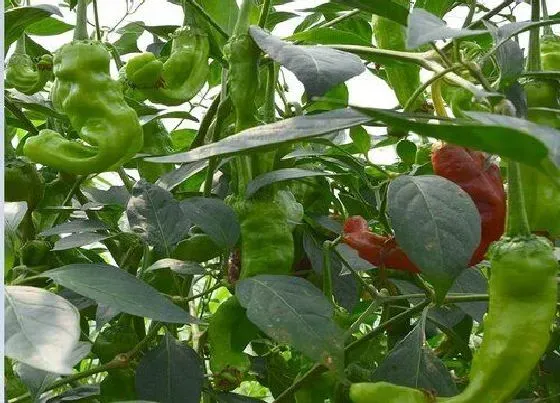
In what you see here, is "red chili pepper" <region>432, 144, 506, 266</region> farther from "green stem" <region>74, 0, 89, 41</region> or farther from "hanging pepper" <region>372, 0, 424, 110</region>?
"green stem" <region>74, 0, 89, 41</region>

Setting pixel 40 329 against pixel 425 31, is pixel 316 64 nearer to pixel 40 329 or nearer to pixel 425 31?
pixel 425 31

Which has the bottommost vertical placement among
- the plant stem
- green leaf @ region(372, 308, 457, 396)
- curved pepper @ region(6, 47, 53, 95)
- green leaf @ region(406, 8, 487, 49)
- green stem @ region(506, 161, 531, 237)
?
green leaf @ region(372, 308, 457, 396)

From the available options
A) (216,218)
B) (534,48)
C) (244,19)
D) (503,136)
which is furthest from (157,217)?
(503,136)

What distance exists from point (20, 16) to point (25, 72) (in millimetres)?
285

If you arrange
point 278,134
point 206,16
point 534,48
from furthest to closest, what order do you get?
1. point 206,16
2. point 534,48
3. point 278,134

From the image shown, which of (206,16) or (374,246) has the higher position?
(206,16)

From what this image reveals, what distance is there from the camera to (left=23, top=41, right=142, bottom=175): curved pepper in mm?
1046

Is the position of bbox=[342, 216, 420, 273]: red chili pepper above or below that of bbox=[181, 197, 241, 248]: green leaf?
below

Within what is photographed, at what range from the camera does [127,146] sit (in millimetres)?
1063

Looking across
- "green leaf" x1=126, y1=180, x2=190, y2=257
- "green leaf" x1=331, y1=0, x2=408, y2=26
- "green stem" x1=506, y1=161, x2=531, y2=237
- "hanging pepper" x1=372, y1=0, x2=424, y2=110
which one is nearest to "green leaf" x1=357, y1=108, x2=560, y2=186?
"green stem" x1=506, y1=161, x2=531, y2=237

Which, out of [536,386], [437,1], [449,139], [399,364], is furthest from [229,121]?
[449,139]

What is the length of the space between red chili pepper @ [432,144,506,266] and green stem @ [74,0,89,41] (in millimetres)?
442

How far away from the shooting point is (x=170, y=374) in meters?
0.93

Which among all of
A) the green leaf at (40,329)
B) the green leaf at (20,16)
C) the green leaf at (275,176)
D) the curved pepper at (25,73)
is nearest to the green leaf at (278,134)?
the green leaf at (40,329)
